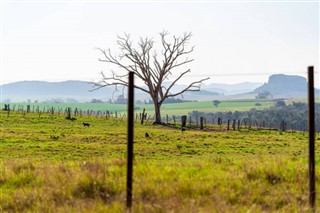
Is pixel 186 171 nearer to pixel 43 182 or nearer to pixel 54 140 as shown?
pixel 43 182

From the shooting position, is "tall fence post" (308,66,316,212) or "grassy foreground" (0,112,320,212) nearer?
"grassy foreground" (0,112,320,212)

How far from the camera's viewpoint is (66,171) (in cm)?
1084

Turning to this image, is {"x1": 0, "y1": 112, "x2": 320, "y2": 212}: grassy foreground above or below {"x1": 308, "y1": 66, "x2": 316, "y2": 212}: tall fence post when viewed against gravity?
below

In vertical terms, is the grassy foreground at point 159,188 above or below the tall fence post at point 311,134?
below

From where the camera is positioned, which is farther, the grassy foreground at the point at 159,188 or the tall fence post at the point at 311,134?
the tall fence post at the point at 311,134

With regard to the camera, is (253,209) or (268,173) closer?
(253,209)

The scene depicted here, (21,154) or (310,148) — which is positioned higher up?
(310,148)

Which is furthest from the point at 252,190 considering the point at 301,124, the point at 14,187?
the point at 301,124

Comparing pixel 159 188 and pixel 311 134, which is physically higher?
pixel 311 134

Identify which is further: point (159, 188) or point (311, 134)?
point (311, 134)

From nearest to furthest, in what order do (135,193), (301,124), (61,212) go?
(61,212)
(135,193)
(301,124)

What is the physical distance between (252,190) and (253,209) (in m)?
1.49

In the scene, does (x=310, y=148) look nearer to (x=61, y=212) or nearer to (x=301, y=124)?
(x=61, y=212)

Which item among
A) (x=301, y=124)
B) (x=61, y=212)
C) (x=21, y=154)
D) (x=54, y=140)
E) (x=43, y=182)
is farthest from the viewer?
(x=301, y=124)
